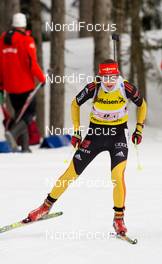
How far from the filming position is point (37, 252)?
263 inches

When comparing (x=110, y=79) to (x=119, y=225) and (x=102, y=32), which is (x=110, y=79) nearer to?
(x=119, y=225)

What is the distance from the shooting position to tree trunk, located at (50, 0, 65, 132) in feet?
52.4

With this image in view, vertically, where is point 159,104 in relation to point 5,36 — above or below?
below

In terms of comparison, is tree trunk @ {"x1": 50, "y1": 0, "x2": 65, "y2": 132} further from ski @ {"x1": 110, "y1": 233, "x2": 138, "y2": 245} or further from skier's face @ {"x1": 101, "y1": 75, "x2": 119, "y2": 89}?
ski @ {"x1": 110, "y1": 233, "x2": 138, "y2": 245}

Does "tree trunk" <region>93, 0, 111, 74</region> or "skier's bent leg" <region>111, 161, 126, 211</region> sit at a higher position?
"tree trunk" <region>93, 0, 111, 74</region>

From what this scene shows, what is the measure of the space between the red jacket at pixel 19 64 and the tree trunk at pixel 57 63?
3042 mm

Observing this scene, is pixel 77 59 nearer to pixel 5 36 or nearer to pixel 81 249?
pixel 5 36

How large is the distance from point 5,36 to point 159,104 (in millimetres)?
13616

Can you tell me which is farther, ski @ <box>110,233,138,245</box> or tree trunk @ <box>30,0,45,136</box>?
tree trunk @ <box>30,0,45,136</box>

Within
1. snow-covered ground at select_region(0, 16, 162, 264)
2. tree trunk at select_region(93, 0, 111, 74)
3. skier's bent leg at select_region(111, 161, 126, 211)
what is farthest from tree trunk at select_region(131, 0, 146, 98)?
skier's bent leg at select_region(111, 161, 126, 211)

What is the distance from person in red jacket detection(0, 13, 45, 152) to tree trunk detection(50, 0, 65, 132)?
302cm

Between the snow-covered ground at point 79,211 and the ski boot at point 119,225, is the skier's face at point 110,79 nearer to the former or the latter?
the ski boot at point 119,225

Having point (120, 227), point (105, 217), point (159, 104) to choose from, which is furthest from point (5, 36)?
point (159, 104)

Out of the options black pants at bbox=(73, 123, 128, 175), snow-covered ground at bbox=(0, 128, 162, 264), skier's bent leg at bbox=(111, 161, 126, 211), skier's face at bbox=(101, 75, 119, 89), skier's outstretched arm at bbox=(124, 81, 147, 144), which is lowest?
snow-covered ground at bbox=(0, 128, 162, 264)
